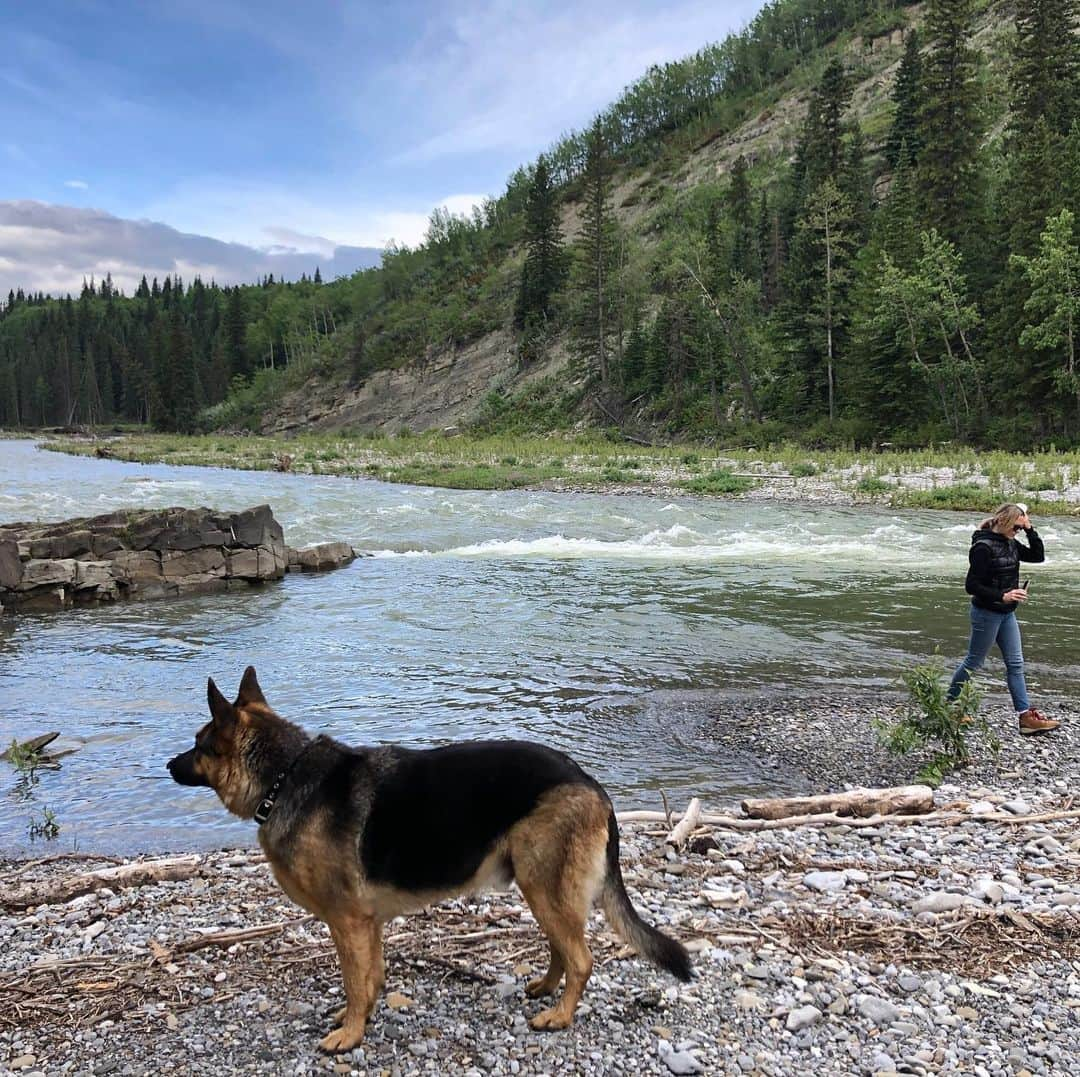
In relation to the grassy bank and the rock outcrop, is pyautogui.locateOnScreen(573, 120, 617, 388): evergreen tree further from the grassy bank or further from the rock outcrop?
the rock outcrop

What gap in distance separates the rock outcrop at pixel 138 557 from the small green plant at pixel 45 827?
11.7 meters

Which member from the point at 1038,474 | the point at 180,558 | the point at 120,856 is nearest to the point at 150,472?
the point at 180,558

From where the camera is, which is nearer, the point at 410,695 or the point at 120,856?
the point at 120,856

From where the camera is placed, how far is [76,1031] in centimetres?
403

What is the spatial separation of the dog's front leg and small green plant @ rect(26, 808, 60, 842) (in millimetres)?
4823

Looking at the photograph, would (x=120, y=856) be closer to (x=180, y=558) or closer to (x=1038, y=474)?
(x=180, y=558)

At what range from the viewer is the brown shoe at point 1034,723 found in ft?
30.9

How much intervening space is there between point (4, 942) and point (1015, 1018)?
5.28m

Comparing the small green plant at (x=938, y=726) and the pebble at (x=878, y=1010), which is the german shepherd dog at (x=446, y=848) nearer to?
the pebble at (x=878, y=1010)

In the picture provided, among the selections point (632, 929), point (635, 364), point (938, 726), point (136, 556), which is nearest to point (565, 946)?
point (632, 929)

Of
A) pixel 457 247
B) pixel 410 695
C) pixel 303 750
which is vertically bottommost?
pixel 410 695

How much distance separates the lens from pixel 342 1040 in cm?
390

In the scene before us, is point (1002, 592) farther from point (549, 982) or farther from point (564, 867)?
point (564, 867)

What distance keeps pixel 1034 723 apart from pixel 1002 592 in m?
1.40
